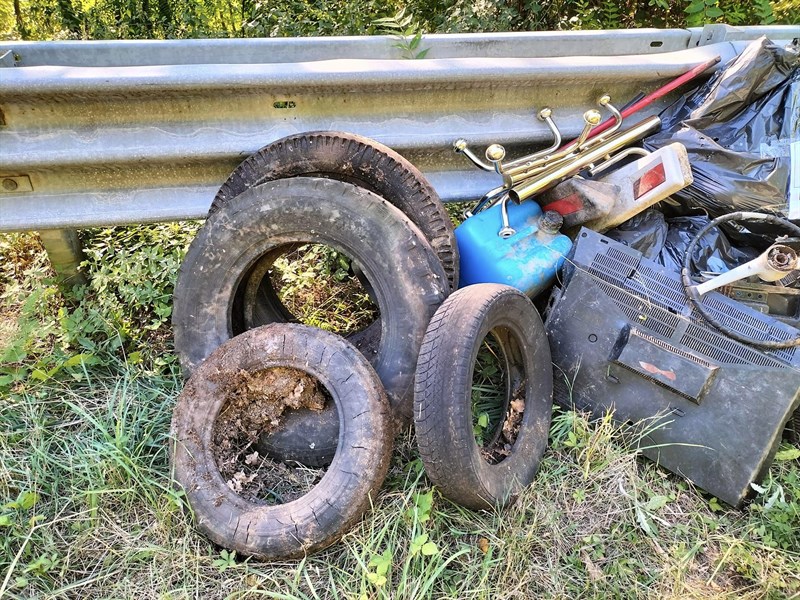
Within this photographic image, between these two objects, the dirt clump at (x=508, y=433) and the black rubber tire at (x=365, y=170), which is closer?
the dirt clump at (x=508, y=433)

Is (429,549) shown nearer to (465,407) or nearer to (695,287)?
(465,407)

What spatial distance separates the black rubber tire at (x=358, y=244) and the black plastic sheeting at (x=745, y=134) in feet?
5.07

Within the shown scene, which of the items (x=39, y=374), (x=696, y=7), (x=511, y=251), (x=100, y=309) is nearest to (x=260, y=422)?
(x=39, y=374)

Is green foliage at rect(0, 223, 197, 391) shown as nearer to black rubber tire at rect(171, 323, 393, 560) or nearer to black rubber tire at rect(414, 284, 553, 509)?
black rubber tire at rect(171, 323, 393, 560)

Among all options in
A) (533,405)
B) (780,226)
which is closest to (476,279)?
(533,405)

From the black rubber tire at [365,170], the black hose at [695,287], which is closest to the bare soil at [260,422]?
the black rubber tire at [365,170]

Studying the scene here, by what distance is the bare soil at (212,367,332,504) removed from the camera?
243 cm

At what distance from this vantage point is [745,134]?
306cm

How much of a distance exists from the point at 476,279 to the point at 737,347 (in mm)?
1193

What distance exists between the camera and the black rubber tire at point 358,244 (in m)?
2.48

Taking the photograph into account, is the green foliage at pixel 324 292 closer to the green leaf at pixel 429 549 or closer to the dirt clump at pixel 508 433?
the dirt clump at pixel 508 433

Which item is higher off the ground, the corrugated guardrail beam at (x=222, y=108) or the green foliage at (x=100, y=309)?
the corrugated guardrail beam at (x=222, y=108)

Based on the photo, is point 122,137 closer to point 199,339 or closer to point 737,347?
point 199,339

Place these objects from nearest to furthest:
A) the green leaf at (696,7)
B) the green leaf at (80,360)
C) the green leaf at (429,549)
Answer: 1. the green leaf at (429,549)
2. the green leaf at (80,360)
3. the green leaf at (696,7)
